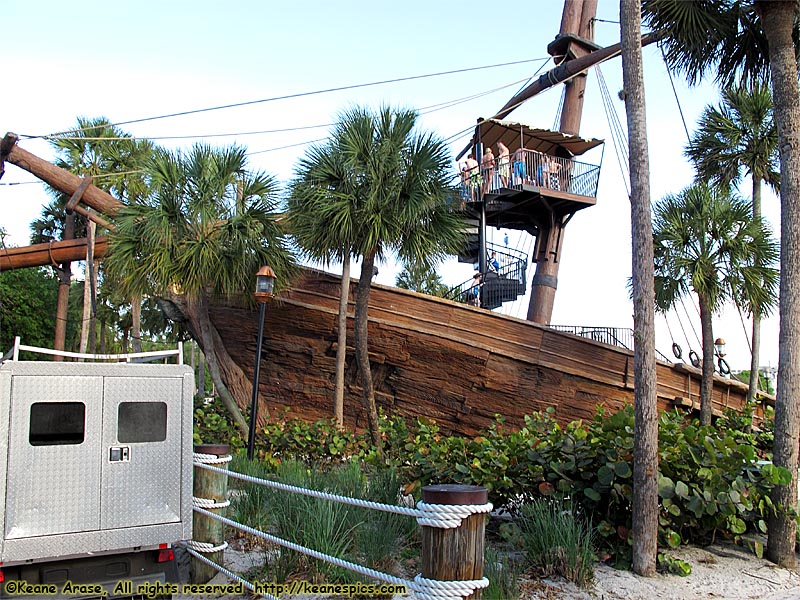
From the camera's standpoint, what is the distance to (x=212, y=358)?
13.7 m

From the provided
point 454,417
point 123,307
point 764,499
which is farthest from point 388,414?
point 123,307

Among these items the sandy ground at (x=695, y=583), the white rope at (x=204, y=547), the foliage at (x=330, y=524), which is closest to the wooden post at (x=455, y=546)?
the sandy ground at (x=695, y=583)

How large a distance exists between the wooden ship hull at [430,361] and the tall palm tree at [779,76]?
20.1 ft

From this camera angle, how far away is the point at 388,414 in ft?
44.9

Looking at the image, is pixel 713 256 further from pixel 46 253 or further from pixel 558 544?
pixel 46 253

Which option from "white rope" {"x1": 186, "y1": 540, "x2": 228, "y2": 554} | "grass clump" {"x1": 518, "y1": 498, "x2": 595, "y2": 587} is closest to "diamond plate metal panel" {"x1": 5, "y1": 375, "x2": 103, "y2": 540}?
"white rope" {"x1": 186, "y1": 540, "x2": 228, "y2": 554}

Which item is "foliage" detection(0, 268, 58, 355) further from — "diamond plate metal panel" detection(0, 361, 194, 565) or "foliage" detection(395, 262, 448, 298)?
Answer: "diamond plate metal panel" detection(0, 361, 194, 565)

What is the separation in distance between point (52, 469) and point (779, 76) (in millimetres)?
7390

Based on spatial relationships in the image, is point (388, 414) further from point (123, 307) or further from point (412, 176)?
point (123, 307)

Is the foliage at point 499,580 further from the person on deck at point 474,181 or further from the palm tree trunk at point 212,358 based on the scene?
the person on deck at point 474,181

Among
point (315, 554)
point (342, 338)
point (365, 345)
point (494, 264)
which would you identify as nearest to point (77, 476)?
point (315, 554)

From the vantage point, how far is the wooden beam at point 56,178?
50.9ft

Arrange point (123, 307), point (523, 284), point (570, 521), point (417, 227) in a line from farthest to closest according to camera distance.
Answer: point (123, 307)
point (523, 284)
point (417, 227)
point (570, 521)

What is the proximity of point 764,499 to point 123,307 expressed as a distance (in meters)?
31.6
